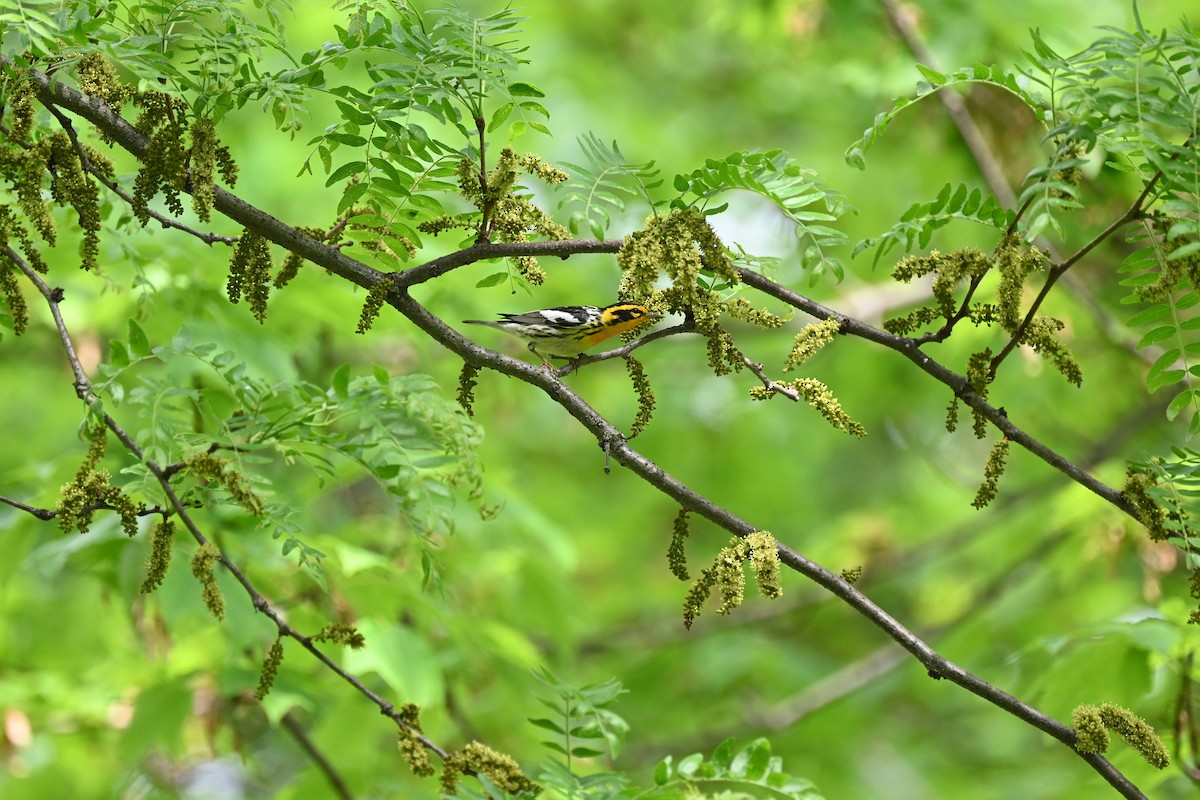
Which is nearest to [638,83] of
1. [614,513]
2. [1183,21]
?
[614,513]

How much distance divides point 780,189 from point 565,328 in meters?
1.43

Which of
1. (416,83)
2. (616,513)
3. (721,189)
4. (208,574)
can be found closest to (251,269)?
(416,83)

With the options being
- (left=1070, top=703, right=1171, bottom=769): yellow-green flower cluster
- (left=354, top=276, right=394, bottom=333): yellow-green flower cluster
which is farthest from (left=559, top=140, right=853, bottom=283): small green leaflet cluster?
(left=1070, top=703, right=1171, bottom=769): yellow-green flower cluster

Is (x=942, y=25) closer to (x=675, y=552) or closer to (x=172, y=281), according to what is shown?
(x=172, y=281)

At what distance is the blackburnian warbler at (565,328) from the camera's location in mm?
3418

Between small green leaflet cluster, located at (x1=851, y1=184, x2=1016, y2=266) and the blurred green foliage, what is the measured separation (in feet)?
0.54

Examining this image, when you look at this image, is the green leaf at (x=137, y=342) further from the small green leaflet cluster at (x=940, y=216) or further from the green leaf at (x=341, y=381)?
the small green leaflet cluster at (x=940, y=216)

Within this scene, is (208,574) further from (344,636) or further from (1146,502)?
(1146,502)

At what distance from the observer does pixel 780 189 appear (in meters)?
2.32

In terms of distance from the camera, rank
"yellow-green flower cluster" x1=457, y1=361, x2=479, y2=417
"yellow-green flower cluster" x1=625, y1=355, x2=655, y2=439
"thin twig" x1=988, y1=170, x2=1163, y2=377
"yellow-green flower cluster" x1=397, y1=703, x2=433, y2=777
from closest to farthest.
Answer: "thin twig" x1=988, y1=170, x2=1163, y2=377
"yellow-green flower cluster" x1=625, y1=355, x2=655, y2=439
"yellow-green flower cluster" x1=457, y1=361, x2=479, y2=417
"yellow-green flower cluster" x1=397, y1=703, x2=433, y2=777

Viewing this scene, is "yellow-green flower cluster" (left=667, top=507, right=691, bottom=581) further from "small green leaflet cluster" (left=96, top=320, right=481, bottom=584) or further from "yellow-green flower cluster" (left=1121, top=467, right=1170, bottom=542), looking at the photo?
"yellow-green flower cluster" (left=1121, top=467, right=1170, bottom=542)

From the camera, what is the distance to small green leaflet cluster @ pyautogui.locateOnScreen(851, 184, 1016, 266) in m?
2.31

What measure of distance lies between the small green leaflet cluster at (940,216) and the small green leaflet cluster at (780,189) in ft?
0.27

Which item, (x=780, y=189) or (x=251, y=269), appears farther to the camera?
(x=251, y=269)
